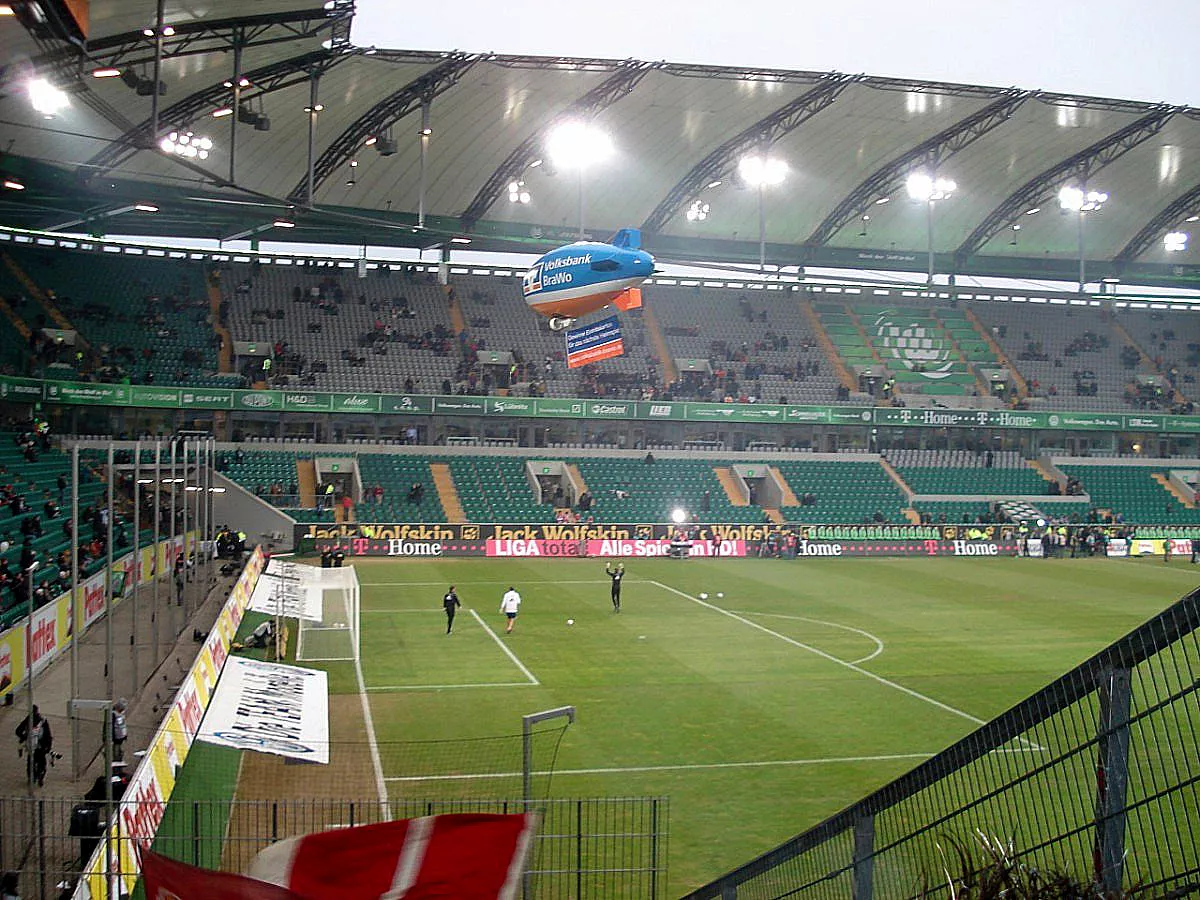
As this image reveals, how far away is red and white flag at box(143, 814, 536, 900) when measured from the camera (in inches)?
177

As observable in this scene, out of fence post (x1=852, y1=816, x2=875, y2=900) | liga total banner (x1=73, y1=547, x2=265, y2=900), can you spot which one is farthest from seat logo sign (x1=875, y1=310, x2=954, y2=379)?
fence post (x1=852, y1=816, x2=875, y2=900)

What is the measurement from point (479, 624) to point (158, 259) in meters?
38.2

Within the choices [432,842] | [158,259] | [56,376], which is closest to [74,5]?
[432,842]

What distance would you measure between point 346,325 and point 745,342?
926 inches

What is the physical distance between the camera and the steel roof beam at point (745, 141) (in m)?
46.5

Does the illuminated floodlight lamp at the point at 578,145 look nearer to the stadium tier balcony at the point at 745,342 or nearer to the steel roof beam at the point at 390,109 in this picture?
the steel roof beam at the point at 390,109

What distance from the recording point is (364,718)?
65.6ft

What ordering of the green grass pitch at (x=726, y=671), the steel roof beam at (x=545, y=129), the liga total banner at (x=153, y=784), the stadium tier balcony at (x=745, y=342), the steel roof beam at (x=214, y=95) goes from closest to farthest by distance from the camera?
the liga total banner at (x=153, y=784) < the green grass pitch at (x=726, y=671) < the steel roof beam at (x=214, y=95) < the steel roof beam at (x=545, y=129) < the stadium tier balcony at (x=745, y=342)

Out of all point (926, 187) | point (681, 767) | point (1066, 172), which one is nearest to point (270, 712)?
point (681, 767)

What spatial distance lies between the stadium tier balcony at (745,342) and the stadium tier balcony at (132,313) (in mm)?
25614

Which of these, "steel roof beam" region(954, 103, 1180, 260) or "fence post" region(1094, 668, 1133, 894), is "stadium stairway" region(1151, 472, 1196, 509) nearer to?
"steel roof beam" region(954, 103, 1180, 260)

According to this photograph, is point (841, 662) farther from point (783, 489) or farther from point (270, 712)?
point (783, 489)

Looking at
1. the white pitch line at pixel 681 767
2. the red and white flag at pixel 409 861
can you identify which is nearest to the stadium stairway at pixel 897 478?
the white pitch line at pixel 681 767

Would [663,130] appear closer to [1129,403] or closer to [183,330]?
[183,330]
